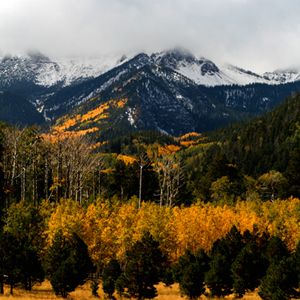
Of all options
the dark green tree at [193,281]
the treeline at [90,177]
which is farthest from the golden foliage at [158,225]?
the treeline at [90,177]

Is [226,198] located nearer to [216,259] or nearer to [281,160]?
[216,259]

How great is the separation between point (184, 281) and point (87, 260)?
395 inches

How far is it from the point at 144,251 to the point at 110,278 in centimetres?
486

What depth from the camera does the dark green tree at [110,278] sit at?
51.5 metres

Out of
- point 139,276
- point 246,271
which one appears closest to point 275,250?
point 246,271

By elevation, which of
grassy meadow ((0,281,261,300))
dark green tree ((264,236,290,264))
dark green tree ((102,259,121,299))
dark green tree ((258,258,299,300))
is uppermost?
dark green tree ((264,236,290,264))

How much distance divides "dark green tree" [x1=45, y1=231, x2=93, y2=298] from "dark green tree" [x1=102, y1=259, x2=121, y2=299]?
6.09 ft

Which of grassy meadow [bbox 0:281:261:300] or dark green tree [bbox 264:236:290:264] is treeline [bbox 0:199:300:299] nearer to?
dark green tree [bbox 264:236:290:264]

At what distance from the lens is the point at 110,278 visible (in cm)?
5191

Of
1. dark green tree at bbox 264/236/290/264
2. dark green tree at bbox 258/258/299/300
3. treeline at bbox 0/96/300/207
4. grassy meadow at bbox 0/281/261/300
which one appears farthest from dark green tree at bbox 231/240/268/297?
treeline at bbox 0/96/300/207

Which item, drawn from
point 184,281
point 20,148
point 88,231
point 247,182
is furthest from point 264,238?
point 247,182

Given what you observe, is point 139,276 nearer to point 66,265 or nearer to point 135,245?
point 135,245

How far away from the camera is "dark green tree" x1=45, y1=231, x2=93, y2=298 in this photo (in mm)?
48812

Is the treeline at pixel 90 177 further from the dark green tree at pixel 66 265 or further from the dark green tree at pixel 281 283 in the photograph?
the dark green tree at pixel 281 283
